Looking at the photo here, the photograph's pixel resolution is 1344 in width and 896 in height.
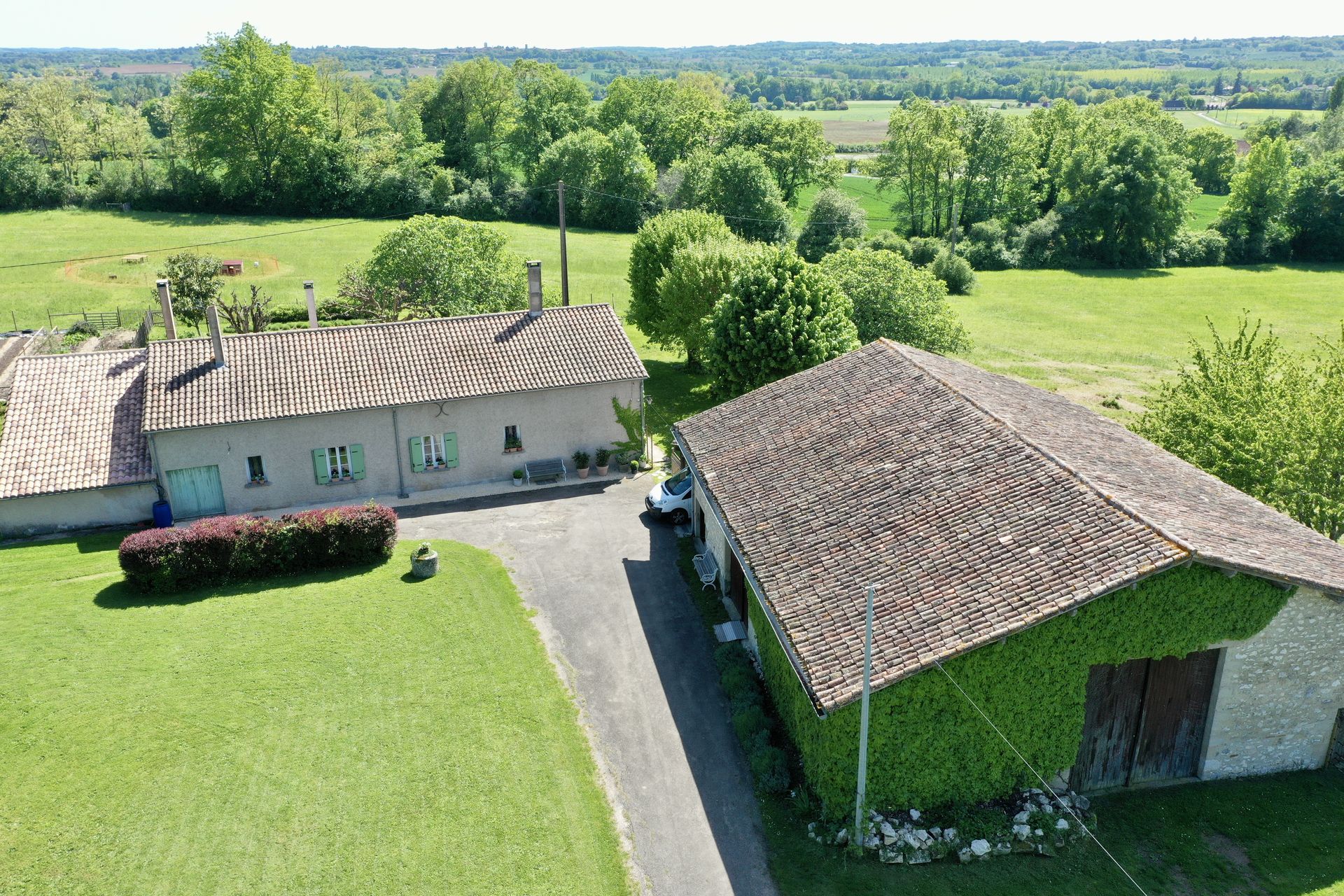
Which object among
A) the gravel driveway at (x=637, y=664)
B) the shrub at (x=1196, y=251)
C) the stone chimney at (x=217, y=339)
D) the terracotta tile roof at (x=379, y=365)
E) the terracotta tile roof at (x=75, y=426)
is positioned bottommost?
the shrub at (x=1196, y=251)

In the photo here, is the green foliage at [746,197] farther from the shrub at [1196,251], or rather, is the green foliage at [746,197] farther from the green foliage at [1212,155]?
the green foliage at [1212,155]

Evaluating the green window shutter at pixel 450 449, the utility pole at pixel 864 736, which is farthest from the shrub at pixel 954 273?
the utility pole at pixel 864 736

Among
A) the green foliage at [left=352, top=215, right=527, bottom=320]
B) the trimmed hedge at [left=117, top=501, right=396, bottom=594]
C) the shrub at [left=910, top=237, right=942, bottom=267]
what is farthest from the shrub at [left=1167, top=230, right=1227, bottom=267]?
the trimmed hedge at [left=117, top=501, right=396, bottom=594]

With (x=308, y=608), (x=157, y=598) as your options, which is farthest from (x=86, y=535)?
(x=308, y=608)

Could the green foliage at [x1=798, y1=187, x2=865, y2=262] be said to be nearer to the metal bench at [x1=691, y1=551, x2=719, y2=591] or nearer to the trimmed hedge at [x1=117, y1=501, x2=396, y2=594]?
the metal bench at [x1=691, y1=551, x2=719, y2=591]

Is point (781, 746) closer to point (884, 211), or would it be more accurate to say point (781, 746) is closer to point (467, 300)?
point (467, 300)

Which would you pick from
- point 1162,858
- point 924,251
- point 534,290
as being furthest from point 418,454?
point 924,251
